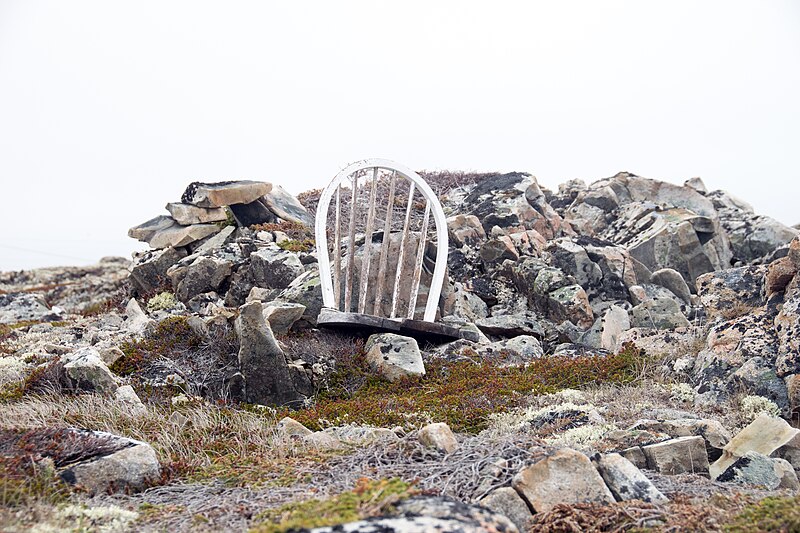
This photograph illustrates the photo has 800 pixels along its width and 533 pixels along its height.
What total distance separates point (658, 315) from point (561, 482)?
→ 865 centimetres

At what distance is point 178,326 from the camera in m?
9.81

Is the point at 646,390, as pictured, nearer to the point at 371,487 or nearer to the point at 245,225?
the point at 371,487

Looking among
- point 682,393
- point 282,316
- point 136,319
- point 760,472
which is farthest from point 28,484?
point 136,319

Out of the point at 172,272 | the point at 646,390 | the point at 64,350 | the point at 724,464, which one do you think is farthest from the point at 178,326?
the point at 724,464

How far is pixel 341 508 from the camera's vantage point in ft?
10.5

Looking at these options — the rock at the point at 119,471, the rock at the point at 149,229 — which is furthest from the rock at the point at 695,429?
the rock at the point at 149,229

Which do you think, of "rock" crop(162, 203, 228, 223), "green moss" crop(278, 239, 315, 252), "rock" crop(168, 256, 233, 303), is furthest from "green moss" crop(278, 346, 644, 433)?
"rock" crop(162, 203, 228, 223)

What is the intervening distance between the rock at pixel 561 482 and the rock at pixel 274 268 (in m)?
9.49

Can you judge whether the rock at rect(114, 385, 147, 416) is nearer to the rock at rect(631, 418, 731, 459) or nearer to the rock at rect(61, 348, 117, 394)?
the rock at rect(61, 348, 117, 394)

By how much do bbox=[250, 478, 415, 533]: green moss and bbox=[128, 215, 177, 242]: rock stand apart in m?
13.8

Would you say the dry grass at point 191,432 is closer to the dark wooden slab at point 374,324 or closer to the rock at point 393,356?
the rock at point 393,356

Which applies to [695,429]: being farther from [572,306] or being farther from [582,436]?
[572,306]

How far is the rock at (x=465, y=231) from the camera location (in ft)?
52.6

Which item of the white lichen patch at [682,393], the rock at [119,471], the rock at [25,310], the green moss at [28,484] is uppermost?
the green moss at [28,484]
